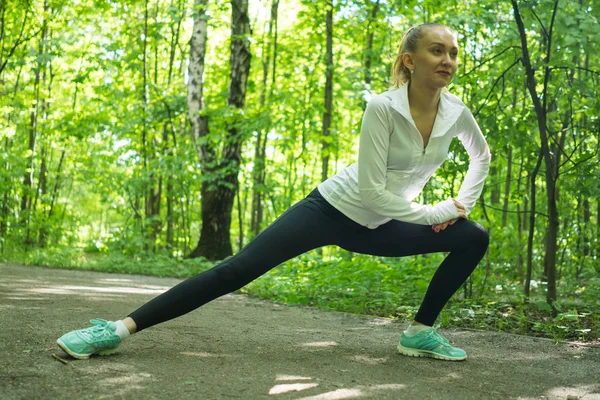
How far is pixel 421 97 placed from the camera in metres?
3.64

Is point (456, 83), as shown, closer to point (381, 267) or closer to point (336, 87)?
point (381, 267)

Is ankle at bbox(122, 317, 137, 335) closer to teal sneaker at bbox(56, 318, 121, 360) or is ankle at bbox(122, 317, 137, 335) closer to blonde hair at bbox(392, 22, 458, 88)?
teal sneaker at bbox(56, 318, 121, 360)

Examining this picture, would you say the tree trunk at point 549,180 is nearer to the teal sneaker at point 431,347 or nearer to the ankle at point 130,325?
the teal sneaker at point 431,347

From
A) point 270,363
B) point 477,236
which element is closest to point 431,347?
point 477,236

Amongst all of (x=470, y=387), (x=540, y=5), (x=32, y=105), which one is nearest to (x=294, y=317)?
(x=470, y=387)

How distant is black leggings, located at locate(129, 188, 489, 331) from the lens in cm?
346

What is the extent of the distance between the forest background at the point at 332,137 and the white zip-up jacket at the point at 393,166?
6.15ft

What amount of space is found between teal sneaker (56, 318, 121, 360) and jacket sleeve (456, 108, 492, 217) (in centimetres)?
230

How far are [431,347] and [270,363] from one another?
43.0 inches

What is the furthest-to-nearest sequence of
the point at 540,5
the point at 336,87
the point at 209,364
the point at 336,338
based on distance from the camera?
1. the point at 336,87
2. the point at 540,5
3. the point at 336,338
4. the point at 209,364

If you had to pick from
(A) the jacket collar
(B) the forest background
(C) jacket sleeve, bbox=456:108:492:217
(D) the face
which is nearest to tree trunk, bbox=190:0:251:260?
(B) the forest background

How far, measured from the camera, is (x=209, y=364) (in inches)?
133

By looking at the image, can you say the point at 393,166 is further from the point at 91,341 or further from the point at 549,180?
the point at 549,180

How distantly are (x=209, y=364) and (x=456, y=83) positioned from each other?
4.47m
